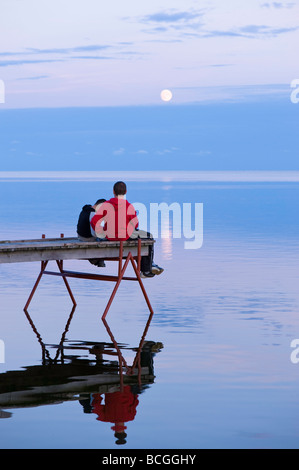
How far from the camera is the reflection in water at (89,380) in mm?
9492

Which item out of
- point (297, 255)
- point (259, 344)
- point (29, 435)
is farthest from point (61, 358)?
point (297, 255)

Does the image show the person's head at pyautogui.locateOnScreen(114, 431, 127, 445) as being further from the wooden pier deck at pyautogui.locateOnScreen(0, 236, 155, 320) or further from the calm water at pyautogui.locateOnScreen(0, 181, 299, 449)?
the wooden pier deck at pyautogui.locateOnScreen(0, 236, 155, 320)

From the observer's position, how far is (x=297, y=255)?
24.4 m

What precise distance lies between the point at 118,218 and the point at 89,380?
4.66 metres

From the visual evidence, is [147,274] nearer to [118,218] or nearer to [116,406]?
[118,218]

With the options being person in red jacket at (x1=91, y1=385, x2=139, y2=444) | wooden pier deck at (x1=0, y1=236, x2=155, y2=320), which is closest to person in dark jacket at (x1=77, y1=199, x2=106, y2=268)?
wooden pier deck at (x1=0, y1=236, x2=155, y2=320)

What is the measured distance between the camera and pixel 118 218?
15023 mm

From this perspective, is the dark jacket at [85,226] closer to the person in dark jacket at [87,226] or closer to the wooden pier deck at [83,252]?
the person in dark jacket at [87,226]

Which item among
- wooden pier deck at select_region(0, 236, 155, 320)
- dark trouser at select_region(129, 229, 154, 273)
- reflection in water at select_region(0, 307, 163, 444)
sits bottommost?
reflection in water at select_region(0, 307, 163, 444)

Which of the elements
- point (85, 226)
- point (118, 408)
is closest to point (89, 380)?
point (118, 408)

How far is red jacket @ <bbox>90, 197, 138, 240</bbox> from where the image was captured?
15000 mm

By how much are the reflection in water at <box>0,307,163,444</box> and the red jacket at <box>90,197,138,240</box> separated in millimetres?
2483

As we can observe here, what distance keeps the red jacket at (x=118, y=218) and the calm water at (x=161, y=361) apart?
3.87ft
